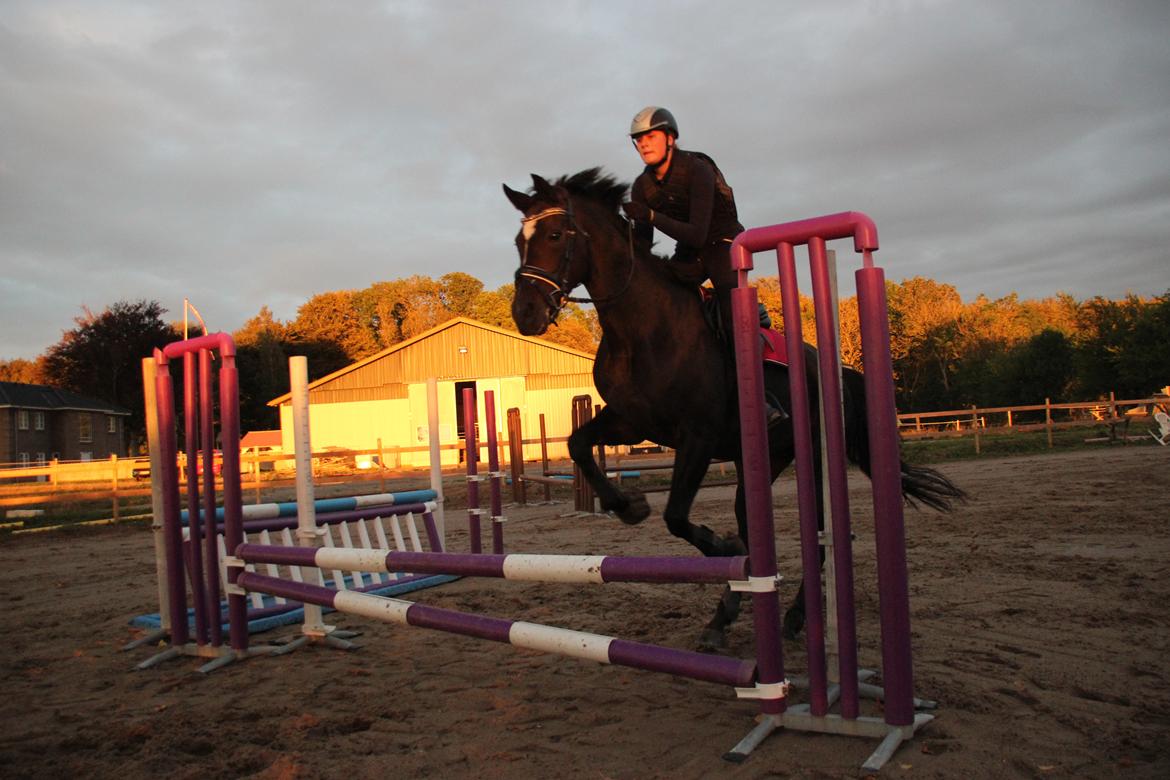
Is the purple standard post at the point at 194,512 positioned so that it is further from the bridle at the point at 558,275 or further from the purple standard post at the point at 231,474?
the bridle at the point at 558,275

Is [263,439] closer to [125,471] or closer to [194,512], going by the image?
[125,471]

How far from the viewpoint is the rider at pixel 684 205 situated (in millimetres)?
4098

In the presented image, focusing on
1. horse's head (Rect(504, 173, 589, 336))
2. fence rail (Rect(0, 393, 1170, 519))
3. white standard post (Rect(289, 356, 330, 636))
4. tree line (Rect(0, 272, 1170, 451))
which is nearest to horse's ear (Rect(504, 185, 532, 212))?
horse's head (Rect(504, 173, 589, 336))

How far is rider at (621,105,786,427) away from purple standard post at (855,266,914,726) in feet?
4.71

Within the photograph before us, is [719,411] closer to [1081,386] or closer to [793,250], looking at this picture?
[793,250]

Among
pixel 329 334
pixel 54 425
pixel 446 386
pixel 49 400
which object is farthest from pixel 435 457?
pixel 329 334

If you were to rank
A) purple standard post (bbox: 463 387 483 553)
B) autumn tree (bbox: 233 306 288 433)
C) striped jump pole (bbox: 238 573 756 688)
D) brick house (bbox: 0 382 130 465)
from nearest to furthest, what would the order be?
striped jump pole (bbox: 238 573 756 688), purple standard post (bbox: 463 387 483 553), brick house (bbox: 0 382 130 465), autumn tree (bbox: 233 306 288 433)

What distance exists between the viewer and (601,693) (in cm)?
358

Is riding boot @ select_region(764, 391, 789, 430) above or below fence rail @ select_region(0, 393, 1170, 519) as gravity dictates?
above

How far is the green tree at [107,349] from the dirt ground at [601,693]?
133ft

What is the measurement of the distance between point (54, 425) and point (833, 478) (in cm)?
4765

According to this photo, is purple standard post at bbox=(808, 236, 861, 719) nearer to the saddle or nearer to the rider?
the rider

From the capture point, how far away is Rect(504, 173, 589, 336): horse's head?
12.5 feet

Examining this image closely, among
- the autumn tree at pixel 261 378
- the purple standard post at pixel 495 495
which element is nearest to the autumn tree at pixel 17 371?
the autumn tree at pixel 261 378
